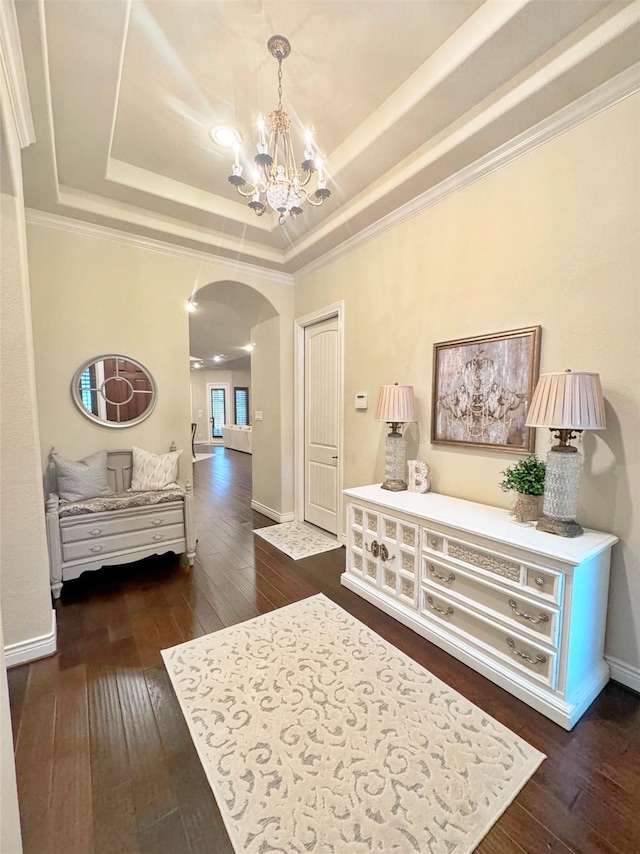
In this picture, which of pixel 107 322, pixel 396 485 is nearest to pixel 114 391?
pixel 107 322

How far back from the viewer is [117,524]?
2.68m

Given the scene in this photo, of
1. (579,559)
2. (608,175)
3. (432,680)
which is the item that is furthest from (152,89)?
(432,680)

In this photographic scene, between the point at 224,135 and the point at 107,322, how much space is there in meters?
1.78

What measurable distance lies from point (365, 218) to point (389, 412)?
167cm

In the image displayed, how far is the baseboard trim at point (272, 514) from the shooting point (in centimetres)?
421

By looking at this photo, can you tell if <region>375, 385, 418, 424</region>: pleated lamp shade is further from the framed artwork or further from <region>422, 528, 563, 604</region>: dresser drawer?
<region>422, 528, 563, 604</region>: dresser drawer

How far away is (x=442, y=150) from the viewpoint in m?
2.16

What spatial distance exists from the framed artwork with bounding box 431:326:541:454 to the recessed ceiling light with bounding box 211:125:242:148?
201 centimetres

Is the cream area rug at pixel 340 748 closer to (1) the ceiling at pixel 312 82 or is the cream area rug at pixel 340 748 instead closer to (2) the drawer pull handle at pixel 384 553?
(2) the drawer pull handle at pixel 384 553

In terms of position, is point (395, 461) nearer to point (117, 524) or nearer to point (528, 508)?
point (528, 508)

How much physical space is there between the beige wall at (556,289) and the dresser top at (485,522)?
0.15 m

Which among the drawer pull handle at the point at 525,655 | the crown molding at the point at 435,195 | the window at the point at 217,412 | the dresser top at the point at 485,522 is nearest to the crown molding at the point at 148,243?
the crown molding at the point at 435,195

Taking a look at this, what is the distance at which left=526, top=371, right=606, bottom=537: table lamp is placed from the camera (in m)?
1.63

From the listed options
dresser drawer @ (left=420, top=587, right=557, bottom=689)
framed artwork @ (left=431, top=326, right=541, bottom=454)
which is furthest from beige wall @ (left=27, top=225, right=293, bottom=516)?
dresser drawer @ (left=420, top=587, right=557, bottom=689)
